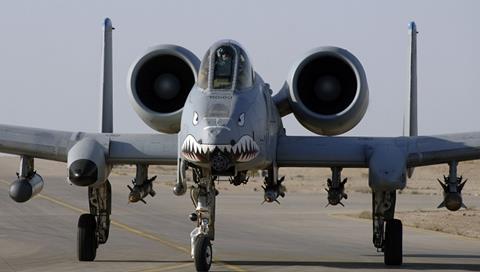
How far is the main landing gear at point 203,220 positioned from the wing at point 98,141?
1.36m

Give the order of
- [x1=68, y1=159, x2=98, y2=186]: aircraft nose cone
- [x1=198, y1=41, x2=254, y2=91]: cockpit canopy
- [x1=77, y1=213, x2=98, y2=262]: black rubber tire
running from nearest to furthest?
[x1=198, y1=41, x2=254, y2=91]: cockpit canopy → [x1=68, y1=159, x2=98, y2=186]: aircraft nose cone → [x1=77, y1=213, x2=98, y2=262]: black rubber tire

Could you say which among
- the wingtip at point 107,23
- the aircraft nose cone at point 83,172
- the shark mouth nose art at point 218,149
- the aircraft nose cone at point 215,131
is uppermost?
the wingtip at point 107,23

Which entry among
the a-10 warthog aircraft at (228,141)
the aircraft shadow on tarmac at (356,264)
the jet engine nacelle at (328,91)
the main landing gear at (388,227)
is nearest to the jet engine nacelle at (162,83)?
the a-10 warthog aircraft at (228,141)

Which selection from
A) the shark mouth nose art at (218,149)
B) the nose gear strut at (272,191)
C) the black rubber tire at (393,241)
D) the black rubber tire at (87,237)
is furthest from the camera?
the black rubber tire at (87,237)

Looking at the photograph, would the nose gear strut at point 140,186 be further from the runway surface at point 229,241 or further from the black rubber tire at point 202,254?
the black rubber tire at point 202,254

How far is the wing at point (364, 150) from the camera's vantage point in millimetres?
19469

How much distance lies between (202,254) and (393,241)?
4.08 m

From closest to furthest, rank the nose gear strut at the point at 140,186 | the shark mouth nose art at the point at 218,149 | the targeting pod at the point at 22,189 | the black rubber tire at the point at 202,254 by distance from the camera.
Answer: the shark mouth nose art at the point at 218,149, the black rubber tire at the point at 202,254, the targeting pod at the point at 22,189, the nose gear strut at the point at 140,186

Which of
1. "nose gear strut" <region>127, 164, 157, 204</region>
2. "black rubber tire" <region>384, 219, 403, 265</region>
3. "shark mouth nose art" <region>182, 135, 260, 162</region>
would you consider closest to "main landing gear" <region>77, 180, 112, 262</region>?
"nose gear strut" <region>127, 164, 157, 204</region>

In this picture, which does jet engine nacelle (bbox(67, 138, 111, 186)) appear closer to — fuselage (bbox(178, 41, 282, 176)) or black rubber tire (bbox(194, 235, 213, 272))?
fuselage (bbox(178, 41, 282, 176))

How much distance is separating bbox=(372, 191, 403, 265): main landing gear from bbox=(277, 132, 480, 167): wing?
33.9 inches

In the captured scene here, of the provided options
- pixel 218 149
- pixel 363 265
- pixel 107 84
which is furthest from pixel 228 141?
pixel 107 84

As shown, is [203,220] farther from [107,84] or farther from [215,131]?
[107,84]

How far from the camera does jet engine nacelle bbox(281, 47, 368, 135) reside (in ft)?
66.6
